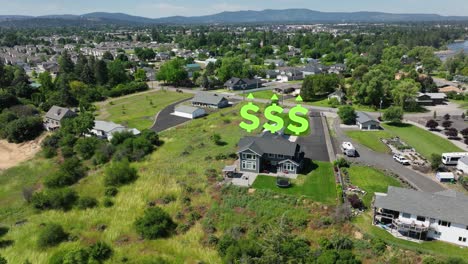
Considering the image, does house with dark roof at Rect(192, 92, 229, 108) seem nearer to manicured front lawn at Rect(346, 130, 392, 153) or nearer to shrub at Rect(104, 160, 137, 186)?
manicured front lawn at Rect(346, 130, 392, 153)

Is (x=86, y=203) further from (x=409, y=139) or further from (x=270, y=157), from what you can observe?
(x=409, y=139)

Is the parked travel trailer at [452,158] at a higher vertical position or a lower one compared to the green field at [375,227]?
higher

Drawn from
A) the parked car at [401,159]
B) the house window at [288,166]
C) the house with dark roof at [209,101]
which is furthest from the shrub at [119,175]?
the house with dark roof at [209,101]

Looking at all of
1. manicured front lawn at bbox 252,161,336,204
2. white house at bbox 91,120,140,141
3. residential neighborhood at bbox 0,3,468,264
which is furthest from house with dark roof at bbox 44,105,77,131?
manicured front lawn at bbox 252,161,336,204

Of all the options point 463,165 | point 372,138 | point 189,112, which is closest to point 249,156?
point 372,138

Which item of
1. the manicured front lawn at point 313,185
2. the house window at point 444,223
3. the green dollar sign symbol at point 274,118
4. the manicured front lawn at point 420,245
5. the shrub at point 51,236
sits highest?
the green dollar sign symbol at point 274,118

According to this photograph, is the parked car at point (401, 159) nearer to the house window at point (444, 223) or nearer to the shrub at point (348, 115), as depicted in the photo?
the house window at point (444, 223)

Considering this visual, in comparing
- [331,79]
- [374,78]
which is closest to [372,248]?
[374,78]
